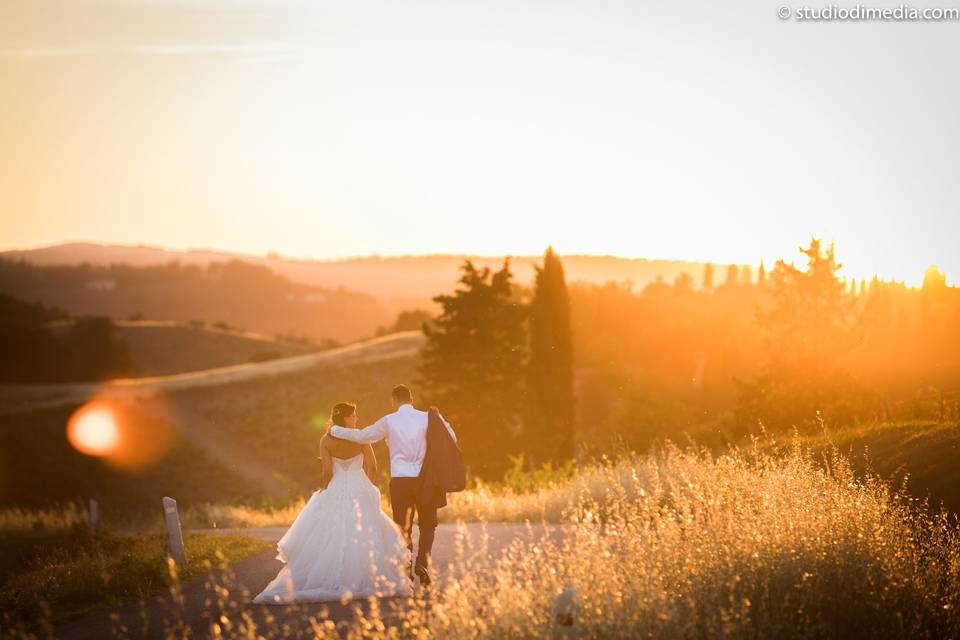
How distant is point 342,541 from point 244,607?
1.47m

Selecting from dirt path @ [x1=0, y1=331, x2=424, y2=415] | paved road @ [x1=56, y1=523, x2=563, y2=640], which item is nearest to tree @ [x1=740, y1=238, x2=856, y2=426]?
paved road @ [x1=56, y1=523, x2=563, y2=640]

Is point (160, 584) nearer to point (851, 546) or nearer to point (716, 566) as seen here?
point (716, 566)

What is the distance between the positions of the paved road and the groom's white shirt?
120cm

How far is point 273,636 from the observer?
9.80 m

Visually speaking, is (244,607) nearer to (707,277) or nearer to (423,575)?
(423,575)

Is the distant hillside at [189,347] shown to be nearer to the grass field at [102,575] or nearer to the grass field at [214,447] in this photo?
the grass field at [214,447]

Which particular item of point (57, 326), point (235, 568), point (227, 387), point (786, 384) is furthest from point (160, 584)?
point (57, 326)

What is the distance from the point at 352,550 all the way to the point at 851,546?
617 centimetres

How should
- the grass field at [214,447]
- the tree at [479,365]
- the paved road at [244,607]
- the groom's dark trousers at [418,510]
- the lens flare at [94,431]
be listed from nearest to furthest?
1. the paved road at [244,607]
2. the groom's dark trousers at [418,510]
3. the tree at [479,365]
4. the grass field at [214,447]
5. the lens flare at [94,431]

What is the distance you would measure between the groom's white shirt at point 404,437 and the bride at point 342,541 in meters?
0.53

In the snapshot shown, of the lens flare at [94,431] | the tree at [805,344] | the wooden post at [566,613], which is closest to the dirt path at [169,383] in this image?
the lens flare at [94,431]

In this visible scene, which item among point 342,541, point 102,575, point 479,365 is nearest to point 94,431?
point 479,365

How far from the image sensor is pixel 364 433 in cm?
1211

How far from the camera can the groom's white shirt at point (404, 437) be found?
12.1 metres
